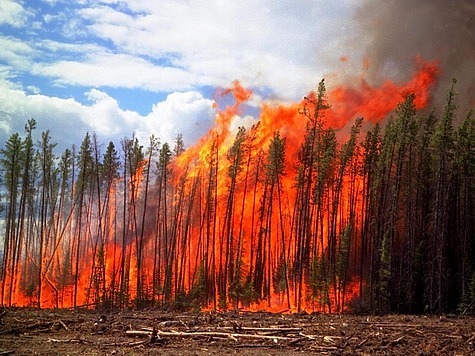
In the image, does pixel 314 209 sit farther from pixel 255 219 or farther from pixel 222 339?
pixel 222 339

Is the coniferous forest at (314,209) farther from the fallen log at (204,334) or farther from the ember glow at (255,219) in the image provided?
the fallen log at (204,334)

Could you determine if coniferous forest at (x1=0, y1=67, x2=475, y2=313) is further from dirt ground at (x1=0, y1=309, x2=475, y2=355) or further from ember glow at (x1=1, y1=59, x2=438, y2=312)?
dirt ground at (x1=0, y1=309, x2=475, y2=355)

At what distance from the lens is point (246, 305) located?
156 feet

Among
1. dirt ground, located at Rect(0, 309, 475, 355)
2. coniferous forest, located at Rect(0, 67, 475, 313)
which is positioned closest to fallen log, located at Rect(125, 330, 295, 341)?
dirt ground, located at Rect(0, 309, 475, 355)

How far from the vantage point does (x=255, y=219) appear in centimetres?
6122

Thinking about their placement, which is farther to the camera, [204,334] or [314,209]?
[314,209]

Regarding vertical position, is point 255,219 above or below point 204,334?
above

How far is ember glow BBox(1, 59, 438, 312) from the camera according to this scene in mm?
48188

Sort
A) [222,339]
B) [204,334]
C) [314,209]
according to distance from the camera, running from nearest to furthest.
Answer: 1. [222,339]
2. [204,334]
3. [314,209]

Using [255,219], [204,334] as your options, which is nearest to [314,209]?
[255,219]

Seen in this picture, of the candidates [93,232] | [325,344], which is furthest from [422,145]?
[93,232]

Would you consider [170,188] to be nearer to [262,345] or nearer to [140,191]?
[140,191]

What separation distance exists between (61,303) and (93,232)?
24.1 meters

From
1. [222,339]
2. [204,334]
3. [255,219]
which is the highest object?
[255,219]
